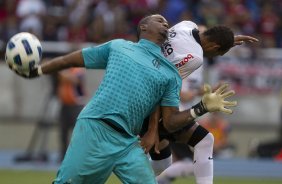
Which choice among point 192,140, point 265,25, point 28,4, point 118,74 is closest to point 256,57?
point 265,25

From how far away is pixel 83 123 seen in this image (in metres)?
7.96

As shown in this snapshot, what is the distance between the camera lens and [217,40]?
9102 mm

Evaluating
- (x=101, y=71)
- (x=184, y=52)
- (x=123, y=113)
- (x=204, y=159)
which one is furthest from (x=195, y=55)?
(x=101, y=71)

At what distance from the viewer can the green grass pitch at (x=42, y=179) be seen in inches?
555

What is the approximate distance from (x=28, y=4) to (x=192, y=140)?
40.9 feet

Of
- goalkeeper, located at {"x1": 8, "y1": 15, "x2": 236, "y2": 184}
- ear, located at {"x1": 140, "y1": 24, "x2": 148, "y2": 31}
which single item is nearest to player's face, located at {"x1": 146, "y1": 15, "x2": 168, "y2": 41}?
ear, located at {"x1": 140, "y1": 24, "x2": 148, "y2": 31}

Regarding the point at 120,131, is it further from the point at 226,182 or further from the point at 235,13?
the point at 235,13

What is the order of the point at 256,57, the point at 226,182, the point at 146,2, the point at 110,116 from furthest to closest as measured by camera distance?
1. the point at 146,2
2. the point at 256,57
3. the point at 226,182
4. the point at 110,116

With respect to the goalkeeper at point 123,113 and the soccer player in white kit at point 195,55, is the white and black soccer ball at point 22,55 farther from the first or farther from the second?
the soccer player in white kit at point 195,55

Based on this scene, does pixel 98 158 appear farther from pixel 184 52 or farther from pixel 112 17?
pixel 112 17

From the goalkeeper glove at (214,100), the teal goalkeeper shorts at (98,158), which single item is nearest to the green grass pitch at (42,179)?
the teal goalkeeper shorts at (98,158)

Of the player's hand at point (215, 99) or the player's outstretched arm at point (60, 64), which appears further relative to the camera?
the player's outstretched arm at point (60, 64)

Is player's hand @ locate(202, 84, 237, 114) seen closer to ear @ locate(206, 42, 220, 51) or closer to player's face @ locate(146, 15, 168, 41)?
player's face @ locate(146, 15, 168, 41)

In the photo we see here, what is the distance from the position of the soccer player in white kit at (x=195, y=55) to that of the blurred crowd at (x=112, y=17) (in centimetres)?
1101
